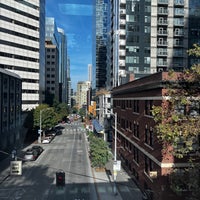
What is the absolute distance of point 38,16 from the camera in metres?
93.2

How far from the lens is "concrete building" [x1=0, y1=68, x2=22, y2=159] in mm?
45844

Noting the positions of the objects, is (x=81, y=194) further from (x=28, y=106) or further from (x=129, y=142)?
(x=28, y=106)

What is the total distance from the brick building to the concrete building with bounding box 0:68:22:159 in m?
17.1

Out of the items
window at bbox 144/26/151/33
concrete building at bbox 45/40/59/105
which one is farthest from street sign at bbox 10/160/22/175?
concrete building at bbox 45/40/59/105

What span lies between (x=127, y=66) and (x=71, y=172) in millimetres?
41082

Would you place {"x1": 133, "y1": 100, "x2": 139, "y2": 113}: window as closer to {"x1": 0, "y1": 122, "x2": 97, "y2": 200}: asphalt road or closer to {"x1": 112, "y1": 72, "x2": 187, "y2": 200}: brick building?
{"x1": 112, "y1": 72, "x2": 187, "y2": 200}: brick building

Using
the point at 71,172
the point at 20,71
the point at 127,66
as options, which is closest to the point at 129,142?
the point at 71,172

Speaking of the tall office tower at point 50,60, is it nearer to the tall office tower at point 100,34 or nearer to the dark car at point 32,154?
the tall office tower at point 100,34

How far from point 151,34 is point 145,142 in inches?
1974

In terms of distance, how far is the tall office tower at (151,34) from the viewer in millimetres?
74312

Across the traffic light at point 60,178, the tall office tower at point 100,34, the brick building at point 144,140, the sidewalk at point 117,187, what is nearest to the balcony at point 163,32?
the brick building at point 144,140

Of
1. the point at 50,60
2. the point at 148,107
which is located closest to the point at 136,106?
the point at 148,107

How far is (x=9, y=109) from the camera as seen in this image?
5012 cm

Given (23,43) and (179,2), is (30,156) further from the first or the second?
(179,2)
